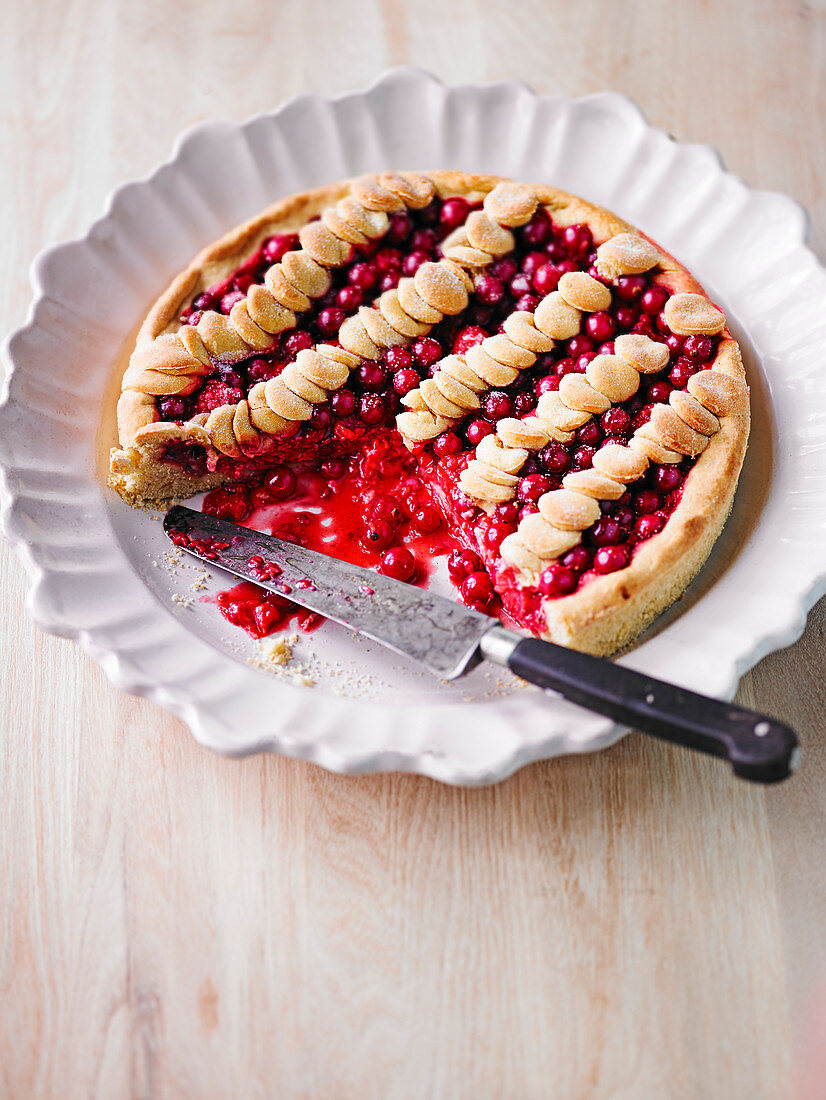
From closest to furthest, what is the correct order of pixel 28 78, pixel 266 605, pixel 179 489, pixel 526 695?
pixel 526 695 → pixel 266 605 → pixel 179 489 → pixel 28 78

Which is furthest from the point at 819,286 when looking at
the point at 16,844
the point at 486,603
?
the point at 16,844

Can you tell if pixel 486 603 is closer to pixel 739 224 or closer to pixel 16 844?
pixel 16 844

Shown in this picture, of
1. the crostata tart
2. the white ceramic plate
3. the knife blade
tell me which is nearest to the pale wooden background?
the white ceramic plate

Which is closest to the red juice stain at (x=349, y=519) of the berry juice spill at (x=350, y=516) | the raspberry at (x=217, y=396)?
the berry juice spill at (x=350, y=516)

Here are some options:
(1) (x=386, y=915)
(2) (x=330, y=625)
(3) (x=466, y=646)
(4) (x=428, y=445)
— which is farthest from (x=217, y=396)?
(1) (x=386, y=915)

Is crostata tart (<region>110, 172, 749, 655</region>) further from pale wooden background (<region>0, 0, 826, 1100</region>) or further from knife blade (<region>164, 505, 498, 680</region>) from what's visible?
pale wooden background (<region>0, 0, 826, 1100</region>)

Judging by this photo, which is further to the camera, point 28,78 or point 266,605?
point 28,78
